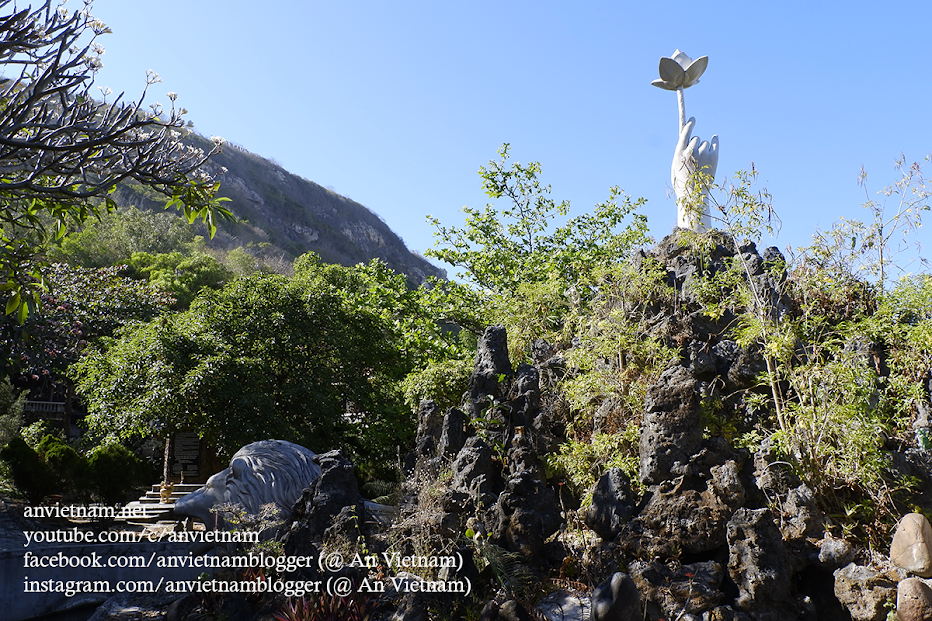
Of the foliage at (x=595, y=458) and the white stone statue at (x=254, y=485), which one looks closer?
the foliage at (x=595, y=458)

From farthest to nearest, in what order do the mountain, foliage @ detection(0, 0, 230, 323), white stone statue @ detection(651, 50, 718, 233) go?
1. the mountain
2. white stone statue @ detection(651, 50, 718, 233)
3. foliage @ detection(0, 0, 230, 323)

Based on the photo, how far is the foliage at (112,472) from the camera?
8.82 metres

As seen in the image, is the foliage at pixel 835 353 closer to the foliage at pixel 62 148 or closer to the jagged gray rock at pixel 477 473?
the jagged gray rock at pixel 477 473

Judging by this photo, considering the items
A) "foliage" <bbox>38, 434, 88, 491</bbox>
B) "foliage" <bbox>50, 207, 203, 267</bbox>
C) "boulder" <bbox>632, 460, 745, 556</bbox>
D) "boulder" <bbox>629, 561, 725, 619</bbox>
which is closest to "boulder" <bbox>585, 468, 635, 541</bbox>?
"boulder" <bbox>632, 460, 745, 556</bbox>

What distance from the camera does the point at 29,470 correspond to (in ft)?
29.0

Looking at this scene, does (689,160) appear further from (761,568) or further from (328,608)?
(328,608)

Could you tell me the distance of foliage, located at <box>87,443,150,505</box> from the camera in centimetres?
882

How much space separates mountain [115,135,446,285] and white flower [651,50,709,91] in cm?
3577

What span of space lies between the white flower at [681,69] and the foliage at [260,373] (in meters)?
6.73

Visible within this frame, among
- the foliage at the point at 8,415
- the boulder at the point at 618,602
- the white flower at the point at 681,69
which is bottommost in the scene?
the boulder at the point at 618,602

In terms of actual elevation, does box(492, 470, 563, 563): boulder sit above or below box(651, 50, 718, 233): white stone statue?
below

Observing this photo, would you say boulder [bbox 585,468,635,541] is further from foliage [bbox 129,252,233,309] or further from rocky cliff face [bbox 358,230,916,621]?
foliage [bbox 129,252,233,309]

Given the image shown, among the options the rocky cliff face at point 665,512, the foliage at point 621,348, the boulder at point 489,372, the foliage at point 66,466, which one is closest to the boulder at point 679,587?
the rocky cliff face at point 665,512

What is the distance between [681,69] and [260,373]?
880 cm
